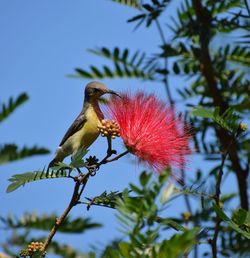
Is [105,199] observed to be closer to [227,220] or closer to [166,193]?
[227,220]

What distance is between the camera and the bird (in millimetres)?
2662

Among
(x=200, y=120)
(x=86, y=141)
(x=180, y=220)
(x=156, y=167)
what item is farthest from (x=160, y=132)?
(x=200, y=120)

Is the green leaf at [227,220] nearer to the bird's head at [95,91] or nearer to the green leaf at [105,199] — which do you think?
the green leaf at [105,199]

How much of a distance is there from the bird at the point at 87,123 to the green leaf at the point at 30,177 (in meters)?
0.63

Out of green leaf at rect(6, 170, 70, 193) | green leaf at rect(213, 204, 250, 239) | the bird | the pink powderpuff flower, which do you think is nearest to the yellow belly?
the bird

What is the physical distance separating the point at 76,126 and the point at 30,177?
85cm

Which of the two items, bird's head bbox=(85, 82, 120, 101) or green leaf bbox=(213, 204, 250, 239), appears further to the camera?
bird's head bbox=(85, 82, 120, 101)

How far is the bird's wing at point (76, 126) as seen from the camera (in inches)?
108

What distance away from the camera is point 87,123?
2.70 m

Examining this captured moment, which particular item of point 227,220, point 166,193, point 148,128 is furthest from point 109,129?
point 166,193

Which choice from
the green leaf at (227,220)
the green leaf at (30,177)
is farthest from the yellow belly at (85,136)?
the green leaf at (227,220)

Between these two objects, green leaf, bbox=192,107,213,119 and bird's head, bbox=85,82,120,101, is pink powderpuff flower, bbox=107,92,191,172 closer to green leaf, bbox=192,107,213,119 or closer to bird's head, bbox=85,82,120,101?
green leaf, bbox=192,107,213,119

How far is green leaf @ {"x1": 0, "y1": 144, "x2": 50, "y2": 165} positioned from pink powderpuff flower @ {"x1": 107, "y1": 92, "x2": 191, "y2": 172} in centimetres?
129

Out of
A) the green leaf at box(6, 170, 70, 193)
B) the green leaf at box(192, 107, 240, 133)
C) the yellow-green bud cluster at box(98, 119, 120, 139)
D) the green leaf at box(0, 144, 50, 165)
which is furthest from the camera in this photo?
the green leaf at box(0, 144, 50, 165)
